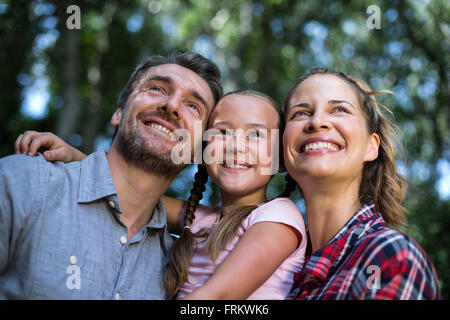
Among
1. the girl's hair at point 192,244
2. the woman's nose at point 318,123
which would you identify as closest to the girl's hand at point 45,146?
the girl's hair at point 192,244

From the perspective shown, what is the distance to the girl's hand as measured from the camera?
7.73 ft

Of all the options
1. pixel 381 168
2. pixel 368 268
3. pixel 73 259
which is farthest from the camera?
pixel 381 168

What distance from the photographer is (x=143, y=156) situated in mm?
2596

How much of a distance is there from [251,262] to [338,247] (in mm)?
437

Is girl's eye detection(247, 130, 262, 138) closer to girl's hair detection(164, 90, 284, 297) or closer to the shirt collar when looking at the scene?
girl's hair detection(164, 90, 284, 297)

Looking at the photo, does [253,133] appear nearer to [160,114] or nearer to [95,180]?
[160,114]

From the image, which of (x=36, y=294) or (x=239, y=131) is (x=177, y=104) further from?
(x=36, y=294)

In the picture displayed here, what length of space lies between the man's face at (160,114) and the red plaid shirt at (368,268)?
1.16 metres

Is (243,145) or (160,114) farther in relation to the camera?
(160,114)

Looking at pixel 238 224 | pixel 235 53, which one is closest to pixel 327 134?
pixel 238 224

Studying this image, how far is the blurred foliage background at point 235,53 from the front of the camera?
30.5 feet

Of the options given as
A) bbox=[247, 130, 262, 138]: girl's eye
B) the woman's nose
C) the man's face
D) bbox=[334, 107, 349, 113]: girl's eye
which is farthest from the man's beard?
bbox=[334, 107, 349, 113]: girl's eye
